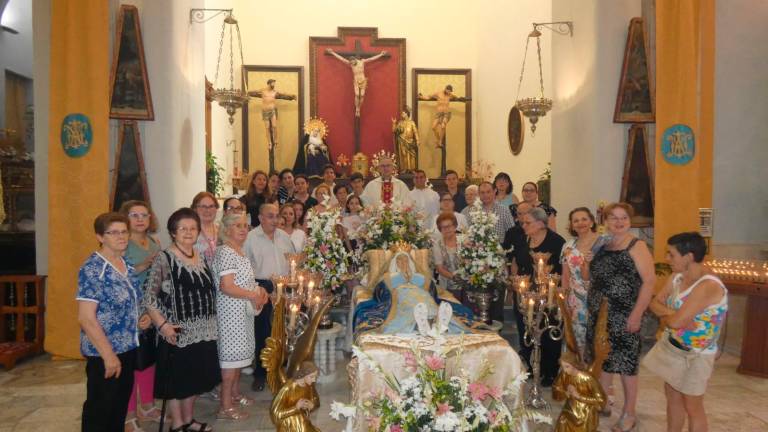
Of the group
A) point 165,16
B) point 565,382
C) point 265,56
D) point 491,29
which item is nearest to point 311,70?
point 265,56

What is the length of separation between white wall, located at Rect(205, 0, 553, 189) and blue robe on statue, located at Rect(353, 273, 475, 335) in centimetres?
881

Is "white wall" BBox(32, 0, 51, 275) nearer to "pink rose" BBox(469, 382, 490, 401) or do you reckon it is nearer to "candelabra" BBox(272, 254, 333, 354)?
"candelabra" BBox(272, 254, 333, 354)

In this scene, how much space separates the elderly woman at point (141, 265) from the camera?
4.80m

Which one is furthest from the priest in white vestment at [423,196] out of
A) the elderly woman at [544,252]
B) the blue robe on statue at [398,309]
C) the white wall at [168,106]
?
the blue robe on statue at [398,309]

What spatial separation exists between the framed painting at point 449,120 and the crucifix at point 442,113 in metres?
0.06

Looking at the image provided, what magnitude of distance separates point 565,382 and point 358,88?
39.1 ft

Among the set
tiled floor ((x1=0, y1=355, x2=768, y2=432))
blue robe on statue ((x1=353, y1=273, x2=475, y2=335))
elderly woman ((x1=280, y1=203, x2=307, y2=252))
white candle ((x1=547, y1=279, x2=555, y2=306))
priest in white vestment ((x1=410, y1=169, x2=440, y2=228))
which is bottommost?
tiled floor ((x1=0, y1=355, x2=768, y2=432))

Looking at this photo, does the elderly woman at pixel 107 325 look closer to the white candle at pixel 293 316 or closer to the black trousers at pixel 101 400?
the black trousers at pixel 101 400

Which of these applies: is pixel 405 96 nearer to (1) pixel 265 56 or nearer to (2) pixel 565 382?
(1) pixel 265 56

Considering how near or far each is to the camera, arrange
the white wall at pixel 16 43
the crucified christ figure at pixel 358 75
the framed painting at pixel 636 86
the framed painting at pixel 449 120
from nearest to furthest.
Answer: the framed painting at pixel 636 86 < the white wall at pixel 16 43 < the crucified christ figure at pixel 358 75 < the framed painting at pixel 449 120

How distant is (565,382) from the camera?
12.9 feet

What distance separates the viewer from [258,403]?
5.61 meters

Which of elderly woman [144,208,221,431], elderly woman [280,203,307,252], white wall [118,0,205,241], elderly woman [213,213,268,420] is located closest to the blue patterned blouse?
elderly woman [144,208,221,431]

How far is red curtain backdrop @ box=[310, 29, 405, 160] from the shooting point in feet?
50.4
